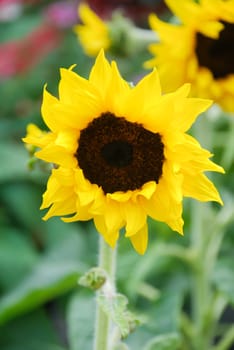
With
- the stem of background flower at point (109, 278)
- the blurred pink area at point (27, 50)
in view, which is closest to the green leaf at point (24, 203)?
the blurred pink area at point (27, 50)

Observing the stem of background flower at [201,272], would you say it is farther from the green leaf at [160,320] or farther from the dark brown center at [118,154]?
the dark brown center at [118,154]

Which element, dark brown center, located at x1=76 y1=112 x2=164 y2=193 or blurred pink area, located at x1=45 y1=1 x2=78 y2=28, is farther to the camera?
blurred pink area, located at x1=45 y1=1 x2=78 y2=28

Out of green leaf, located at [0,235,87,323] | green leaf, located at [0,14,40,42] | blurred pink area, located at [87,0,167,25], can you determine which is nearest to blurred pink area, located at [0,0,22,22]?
green leaf, located at [0,14,40,42]

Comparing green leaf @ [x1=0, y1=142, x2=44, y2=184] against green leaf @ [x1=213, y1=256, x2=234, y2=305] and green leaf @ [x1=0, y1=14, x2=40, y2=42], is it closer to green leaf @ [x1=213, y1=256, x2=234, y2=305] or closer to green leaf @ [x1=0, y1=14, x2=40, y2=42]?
green leaf @ [x1=0, y1=14, x2=40, y2=42]

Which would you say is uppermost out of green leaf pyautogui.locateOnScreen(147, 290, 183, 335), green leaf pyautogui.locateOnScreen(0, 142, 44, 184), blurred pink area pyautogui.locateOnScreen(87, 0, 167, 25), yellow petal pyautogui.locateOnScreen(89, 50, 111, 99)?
yellow petal pyautogui.locateOnScreen(89, 50, 111, 99)

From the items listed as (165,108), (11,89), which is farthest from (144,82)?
(11,89)

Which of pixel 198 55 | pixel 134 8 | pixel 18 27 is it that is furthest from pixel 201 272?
pixel 134 8
